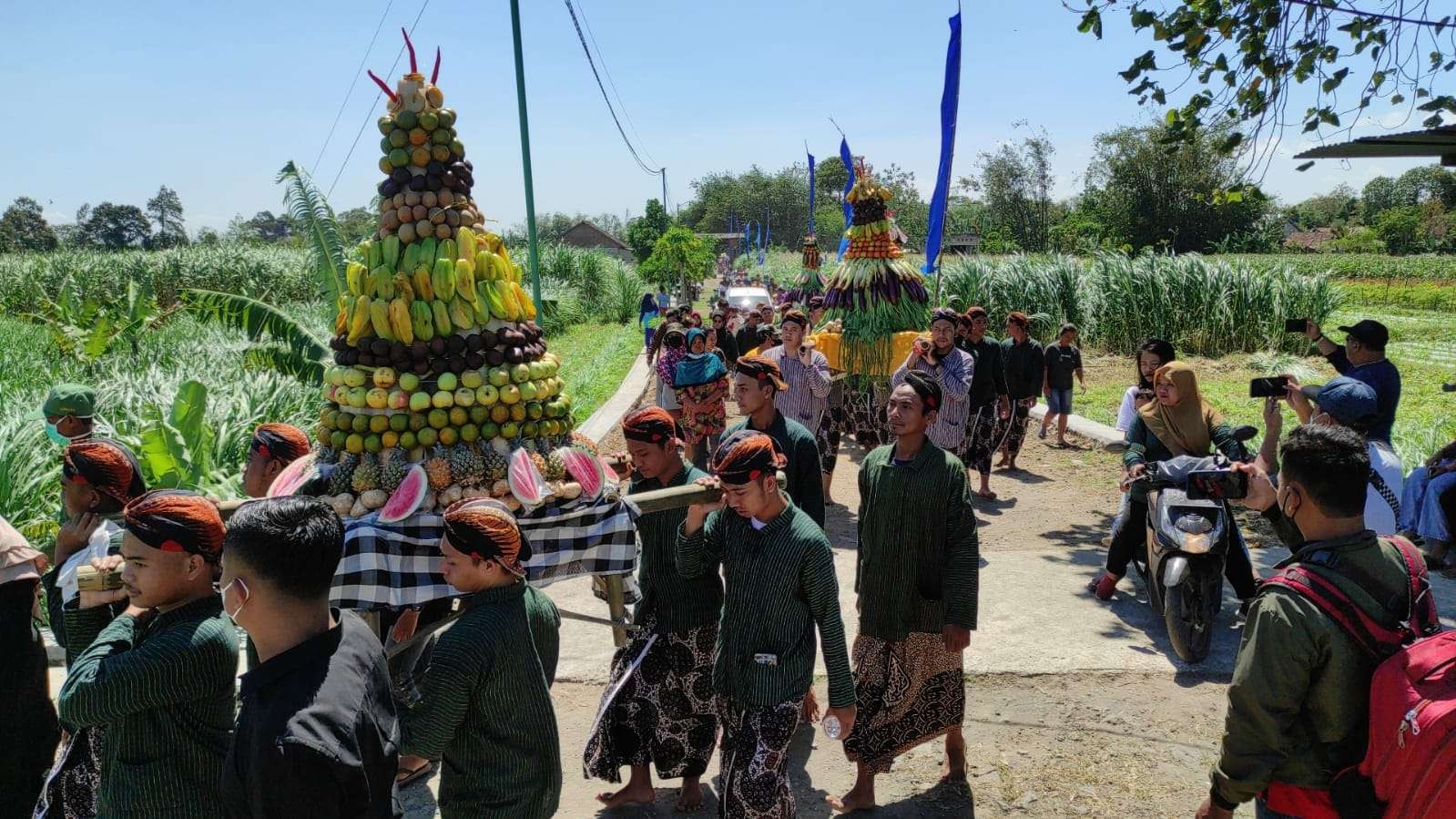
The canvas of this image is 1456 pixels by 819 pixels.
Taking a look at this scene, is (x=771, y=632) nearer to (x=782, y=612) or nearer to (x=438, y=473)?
(x=782, y=612)

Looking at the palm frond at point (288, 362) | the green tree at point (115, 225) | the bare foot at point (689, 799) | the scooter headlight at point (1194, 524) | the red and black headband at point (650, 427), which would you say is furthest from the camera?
the green tree at point (115, 225)

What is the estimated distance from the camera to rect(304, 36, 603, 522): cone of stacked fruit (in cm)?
325

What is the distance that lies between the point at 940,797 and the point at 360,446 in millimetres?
2901

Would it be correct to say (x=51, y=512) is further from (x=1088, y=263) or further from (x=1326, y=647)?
(x=1088, y=263)

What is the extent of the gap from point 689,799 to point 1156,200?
151 feet

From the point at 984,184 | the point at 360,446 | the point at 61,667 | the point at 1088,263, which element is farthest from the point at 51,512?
the point at 984,184

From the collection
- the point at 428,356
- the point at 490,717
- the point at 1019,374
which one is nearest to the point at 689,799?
the point at 490,717

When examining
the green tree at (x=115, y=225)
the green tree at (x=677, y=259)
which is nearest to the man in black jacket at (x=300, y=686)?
the green tree at (x=677, y=259)

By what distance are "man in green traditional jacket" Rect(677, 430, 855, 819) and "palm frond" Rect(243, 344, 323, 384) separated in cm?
675

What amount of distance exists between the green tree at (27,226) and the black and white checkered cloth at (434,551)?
63.7m

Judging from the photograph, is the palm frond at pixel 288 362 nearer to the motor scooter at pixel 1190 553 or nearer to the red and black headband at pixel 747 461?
the red and black headband at pixel 747 461

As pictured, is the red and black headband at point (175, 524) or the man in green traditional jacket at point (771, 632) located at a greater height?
the red and black headband at point (175, 524)

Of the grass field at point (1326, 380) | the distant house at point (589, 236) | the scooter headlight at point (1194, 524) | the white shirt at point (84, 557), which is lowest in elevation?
the grass field at point (1326, 380)

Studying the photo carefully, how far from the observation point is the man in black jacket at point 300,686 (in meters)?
1.81
